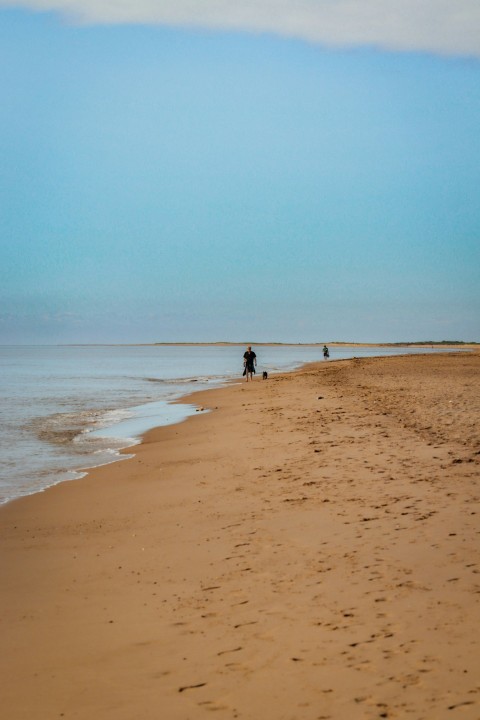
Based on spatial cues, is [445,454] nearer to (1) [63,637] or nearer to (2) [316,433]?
(2) [316,433]

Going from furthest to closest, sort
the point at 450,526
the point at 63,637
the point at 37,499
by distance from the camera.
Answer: the point at 37,499 < the point at 450,526 < the point at 63,637

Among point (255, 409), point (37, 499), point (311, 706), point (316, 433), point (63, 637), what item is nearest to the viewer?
point (311, 706)

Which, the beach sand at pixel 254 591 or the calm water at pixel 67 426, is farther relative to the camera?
the calm water at pixel 67 426

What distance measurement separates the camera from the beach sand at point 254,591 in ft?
14.8

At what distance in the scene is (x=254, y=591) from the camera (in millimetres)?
6305

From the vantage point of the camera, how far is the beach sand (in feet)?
14.8

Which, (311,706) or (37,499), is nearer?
(311,706)

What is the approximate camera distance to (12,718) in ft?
14.6

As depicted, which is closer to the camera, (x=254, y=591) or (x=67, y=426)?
(x=254, y=591)

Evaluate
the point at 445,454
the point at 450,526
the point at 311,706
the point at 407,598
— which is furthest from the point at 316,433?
the point at 311,706

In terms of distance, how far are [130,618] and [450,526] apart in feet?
12.5

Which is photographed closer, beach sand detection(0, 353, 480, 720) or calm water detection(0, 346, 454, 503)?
beach sand detection(0, 353, 480, 720)

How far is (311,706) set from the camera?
14.1 ft

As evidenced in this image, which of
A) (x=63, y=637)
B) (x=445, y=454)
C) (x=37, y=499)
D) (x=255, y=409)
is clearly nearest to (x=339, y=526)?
(x=63, y=637)
